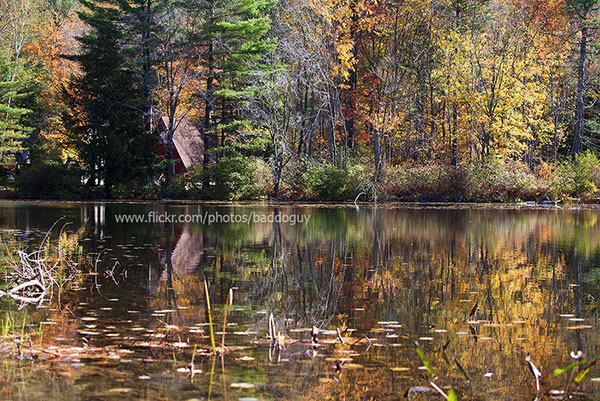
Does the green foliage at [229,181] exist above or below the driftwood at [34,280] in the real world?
above

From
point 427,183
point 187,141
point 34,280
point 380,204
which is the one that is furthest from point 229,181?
point 34,280

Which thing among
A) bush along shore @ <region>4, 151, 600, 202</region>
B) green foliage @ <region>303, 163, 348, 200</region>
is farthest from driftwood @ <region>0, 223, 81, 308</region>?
green foliage @ <region>303, 163, 348, 200</region>

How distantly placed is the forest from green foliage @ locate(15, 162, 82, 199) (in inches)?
3.4

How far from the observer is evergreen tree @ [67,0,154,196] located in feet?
135

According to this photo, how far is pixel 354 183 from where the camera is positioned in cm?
3747

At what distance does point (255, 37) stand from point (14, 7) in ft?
56.1

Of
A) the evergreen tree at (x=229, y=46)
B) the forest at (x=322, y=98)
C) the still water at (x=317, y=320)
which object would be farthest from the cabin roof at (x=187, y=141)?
the still water at (x=317, y=320)

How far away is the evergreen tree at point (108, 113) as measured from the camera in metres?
41.2

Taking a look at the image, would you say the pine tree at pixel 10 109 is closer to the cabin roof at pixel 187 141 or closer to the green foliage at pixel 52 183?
the green foliage at pixel 52 183

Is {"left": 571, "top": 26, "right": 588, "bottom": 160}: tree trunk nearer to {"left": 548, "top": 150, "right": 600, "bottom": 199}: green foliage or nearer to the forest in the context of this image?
the forest

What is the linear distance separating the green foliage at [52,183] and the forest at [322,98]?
86 mm

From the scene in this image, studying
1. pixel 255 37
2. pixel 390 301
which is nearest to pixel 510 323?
pixel 390 301

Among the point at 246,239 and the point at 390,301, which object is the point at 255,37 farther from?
the point at 390,301

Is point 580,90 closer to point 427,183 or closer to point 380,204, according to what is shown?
point 427,183
